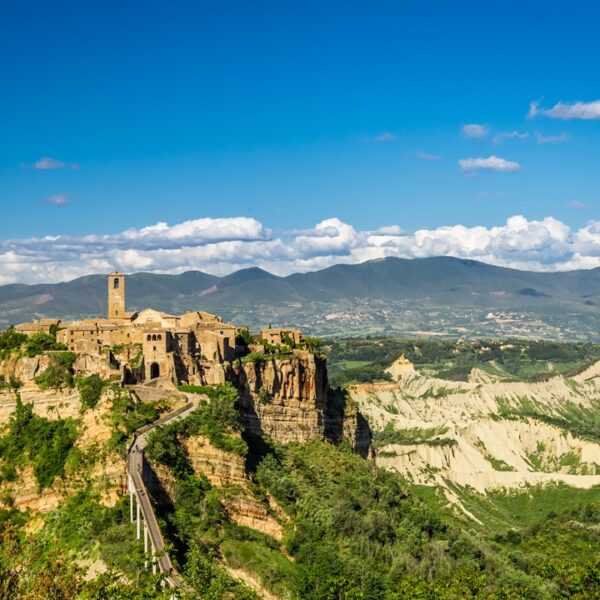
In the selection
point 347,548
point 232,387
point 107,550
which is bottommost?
point 347,548

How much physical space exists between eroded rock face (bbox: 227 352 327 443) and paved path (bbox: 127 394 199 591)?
10772 mm

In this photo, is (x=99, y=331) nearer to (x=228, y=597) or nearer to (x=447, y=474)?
(x=228, y=597)

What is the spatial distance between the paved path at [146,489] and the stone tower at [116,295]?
67.1ft

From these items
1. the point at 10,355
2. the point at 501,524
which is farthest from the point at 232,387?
the point at 501,524

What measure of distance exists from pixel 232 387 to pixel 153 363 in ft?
19.4

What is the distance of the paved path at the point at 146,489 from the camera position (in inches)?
1663

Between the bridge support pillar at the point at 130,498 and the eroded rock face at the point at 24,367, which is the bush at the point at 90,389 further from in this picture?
the bridge support pillar at the point at 130,498

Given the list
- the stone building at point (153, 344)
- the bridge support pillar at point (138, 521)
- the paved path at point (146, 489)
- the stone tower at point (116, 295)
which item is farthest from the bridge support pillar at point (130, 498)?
the stone tower at point (116, 295)

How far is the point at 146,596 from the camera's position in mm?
33469

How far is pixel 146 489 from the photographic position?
5281cm

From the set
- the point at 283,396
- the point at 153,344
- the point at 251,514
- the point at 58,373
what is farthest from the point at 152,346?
the point at 283,396

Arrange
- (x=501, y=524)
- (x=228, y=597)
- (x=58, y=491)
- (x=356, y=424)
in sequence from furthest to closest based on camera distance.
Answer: (x=501, y=524) < (x=356, y=424) < (x=58, y=491) < (x=228, y=597)

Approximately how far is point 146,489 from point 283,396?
2623cm

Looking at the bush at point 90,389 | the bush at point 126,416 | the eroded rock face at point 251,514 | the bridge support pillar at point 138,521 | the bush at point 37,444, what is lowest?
the eroded rock face at point 251,514
